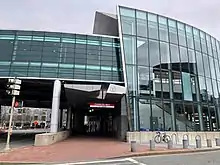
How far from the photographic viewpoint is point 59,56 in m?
26.7

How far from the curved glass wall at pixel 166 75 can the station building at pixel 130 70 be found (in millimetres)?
109

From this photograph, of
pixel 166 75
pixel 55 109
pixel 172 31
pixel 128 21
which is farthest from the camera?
pixel 172 31

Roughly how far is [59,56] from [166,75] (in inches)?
516

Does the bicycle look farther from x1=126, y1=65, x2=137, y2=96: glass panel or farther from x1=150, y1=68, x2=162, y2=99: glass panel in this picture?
x1=126, y1=65, x2=137, y2=96: glass panel

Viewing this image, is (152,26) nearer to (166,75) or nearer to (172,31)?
(172,31)

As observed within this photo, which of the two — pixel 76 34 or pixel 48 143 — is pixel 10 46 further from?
pixel 48 143

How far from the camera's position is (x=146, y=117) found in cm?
2377

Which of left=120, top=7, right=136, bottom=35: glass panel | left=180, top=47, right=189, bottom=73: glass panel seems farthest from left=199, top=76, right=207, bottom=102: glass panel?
left=120, top=7, right=136, bottom=35: glass panel

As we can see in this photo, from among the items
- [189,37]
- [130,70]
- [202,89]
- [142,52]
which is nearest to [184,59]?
[189,37]

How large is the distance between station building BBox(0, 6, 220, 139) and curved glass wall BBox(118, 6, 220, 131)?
0.11 metres

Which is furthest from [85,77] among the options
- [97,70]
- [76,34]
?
[76,34]

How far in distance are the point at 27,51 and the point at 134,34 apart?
42.5 feet

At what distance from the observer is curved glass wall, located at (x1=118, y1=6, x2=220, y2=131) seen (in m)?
24.5

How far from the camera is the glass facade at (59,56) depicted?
2548 centimetres
